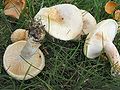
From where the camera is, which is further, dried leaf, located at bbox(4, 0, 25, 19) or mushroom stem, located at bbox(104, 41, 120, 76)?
dried leaf, located at bbox(4, 0, 25, 19)

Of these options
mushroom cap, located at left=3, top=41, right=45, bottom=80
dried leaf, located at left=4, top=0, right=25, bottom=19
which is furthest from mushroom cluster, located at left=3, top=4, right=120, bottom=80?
dried leaf, located at left=4, top=0, right=25, bottom=19

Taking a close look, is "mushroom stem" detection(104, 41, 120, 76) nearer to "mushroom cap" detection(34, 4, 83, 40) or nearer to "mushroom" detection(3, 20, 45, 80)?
"mushroom cap" detection(34, 4, 83, 40)

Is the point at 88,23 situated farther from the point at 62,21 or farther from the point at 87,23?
the point at 62,21

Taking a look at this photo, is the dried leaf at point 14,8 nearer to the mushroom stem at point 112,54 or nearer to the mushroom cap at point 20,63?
the mushroom cap at point 20,63

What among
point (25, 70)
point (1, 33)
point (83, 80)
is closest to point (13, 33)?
point (1, 33)

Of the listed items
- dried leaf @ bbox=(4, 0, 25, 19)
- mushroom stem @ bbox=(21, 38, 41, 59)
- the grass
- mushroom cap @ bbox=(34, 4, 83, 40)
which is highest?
dried leaf @ bbox=(4, 0, 25, 19)

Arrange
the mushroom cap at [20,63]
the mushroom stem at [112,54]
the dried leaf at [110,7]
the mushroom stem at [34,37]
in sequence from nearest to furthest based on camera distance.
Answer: the mushroom stem at [34,37], the mushroom cap at [20,63], the mushroom stem at [112,54], the dried leaf at [110,7]

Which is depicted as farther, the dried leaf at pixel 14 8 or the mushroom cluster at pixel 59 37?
the dried leaf at pixel 14 8

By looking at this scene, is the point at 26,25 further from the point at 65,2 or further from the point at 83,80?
the point at 83,80

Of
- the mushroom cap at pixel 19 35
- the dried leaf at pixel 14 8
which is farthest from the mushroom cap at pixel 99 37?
the dried leaf at pixel 14 8
